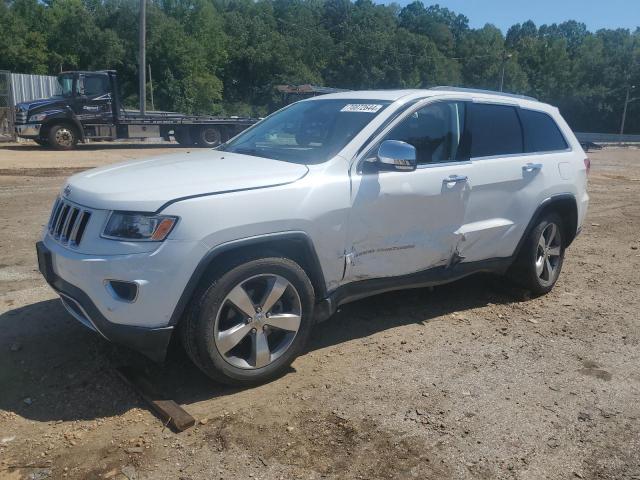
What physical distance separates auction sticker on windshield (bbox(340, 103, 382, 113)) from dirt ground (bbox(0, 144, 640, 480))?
164cm

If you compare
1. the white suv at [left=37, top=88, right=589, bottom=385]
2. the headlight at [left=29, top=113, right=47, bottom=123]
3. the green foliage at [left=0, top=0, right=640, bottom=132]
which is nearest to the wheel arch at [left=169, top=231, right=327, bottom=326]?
the white suv at [left=37, top=88, right=589, bottom=385]

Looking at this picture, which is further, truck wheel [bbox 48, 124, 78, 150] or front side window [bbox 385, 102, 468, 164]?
truck wheel [bbox 48, 124, 78, 150]

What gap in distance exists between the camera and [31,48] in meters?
57.9

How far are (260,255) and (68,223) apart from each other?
1.11 metres

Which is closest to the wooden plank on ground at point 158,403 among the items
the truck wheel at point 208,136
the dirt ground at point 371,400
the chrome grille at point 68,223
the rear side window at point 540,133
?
the dirt ground at point 371,400

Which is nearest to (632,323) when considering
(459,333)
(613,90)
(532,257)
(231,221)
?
(532,257)

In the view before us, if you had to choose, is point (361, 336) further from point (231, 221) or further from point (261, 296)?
point (231, 221)

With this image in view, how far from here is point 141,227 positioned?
126 inches

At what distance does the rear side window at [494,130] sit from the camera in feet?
15.9

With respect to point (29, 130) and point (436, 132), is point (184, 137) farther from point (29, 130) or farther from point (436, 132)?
point (436, 132)

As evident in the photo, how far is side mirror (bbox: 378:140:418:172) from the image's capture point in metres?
3.91

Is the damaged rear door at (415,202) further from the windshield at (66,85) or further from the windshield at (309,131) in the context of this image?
the windshield at (66,85)

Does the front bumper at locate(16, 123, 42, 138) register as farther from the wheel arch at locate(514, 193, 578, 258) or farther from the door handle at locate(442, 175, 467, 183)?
the door handle at locate(442, 175, 467, 183)

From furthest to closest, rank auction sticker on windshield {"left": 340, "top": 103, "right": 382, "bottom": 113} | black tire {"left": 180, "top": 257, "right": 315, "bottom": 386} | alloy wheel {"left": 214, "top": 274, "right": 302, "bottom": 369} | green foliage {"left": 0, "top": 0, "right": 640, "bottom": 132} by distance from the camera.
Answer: green foliage {"left": 0, "top": 0, "right": 640, "bottom": 132}
auction sticker on windshield {"left": 340, "top": 103, "right": 382, "bottom": 113}
alloy wheel {"left": 214, "top": 274, "right": 302, "bottom": 369}
black tire {"left": 180, "top": 257, "right": 315, "bottom": 386}
